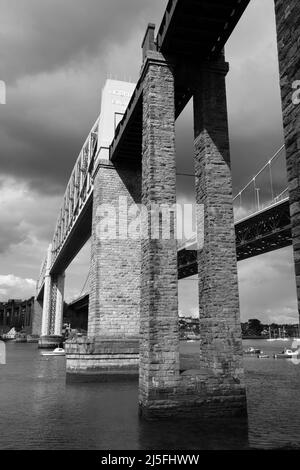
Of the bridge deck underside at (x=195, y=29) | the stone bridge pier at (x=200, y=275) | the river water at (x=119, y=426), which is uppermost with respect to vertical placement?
the bridge deck underside at (x=195, y=29)

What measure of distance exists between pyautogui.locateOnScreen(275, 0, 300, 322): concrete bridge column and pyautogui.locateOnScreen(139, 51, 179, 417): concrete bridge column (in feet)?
25.4

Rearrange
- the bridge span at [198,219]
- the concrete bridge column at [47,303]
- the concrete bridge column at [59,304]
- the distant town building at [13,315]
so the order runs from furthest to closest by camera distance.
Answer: the distant town building at [13,315]
the concrete bridge column at [59,304]
the concrete bridge column at [47,303]
the bridge span at [198,219]

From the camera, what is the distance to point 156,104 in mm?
15273

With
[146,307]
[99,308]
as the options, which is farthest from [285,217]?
[146,307]

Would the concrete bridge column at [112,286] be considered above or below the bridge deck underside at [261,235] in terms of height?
below

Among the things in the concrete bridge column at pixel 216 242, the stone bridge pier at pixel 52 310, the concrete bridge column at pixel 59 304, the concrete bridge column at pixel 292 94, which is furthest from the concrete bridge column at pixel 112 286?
the concrete bridge column at pixel 59 304

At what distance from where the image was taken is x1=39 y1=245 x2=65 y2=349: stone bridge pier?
7522 centimetres

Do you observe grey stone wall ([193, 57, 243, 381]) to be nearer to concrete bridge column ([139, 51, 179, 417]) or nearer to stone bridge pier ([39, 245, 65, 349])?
concrete bridge column ([139, 51, 179, 417])

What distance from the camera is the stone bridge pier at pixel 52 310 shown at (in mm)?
75219

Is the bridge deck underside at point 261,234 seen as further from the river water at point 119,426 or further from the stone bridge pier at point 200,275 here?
the river water at point 119,426

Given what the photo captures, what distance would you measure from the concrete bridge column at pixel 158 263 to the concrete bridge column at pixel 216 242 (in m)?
1.09

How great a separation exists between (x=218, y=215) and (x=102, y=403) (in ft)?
27.0

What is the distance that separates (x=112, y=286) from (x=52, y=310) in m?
59.8
